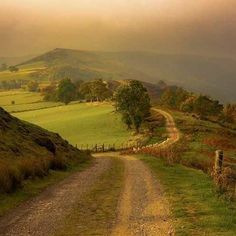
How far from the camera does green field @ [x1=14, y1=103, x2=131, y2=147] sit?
341 ft

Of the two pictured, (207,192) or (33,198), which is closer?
(33,198)

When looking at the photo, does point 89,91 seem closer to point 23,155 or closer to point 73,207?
point 23,155

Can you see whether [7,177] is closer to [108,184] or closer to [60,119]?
[108,184]

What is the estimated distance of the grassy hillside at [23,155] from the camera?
22.4 meters

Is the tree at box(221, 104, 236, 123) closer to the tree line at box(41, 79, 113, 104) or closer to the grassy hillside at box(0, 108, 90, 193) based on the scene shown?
the tree line at box(41, 79, 113, 104)

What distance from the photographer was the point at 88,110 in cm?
15012

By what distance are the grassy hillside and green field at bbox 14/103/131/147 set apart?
50.6m

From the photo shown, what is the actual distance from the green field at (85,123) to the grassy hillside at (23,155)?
166 feet

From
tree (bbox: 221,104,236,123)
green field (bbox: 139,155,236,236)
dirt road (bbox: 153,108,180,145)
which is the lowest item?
tree (bbox: 221,104,236,123)

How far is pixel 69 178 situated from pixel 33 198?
334 inches

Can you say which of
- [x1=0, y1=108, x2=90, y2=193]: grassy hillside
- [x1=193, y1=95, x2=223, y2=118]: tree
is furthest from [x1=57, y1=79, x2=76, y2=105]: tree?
[x1=0, y1=108, x2=90, y2=193]: grassy hillside

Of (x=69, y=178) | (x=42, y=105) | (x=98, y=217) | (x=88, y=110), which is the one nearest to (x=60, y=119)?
(x=88, y=110)

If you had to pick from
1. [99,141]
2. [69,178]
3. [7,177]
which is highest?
[7,177]

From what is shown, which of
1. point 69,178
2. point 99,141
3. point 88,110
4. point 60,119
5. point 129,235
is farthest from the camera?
point 88,110
